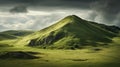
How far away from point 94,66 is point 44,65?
36.3 meters

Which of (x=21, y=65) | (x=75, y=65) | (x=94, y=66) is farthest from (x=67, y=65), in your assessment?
(x=21, y=65)

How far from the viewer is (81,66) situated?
185 meters

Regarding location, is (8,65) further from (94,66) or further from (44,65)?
(94,66)

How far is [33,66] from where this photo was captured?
18275 cm

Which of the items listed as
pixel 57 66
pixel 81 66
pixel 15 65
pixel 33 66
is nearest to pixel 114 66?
pixel 81 66

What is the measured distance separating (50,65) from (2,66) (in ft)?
114

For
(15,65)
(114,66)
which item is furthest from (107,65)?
(15,65)

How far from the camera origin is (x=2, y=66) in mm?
186000

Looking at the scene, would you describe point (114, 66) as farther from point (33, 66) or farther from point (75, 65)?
point (33, 66)

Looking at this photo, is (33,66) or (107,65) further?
(107,65)

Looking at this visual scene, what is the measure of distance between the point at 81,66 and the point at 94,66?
363 inches

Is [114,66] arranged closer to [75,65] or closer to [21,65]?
[75,65]

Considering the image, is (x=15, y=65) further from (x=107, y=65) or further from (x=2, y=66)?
(x=107, y=65)

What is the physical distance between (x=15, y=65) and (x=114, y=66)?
238ft
